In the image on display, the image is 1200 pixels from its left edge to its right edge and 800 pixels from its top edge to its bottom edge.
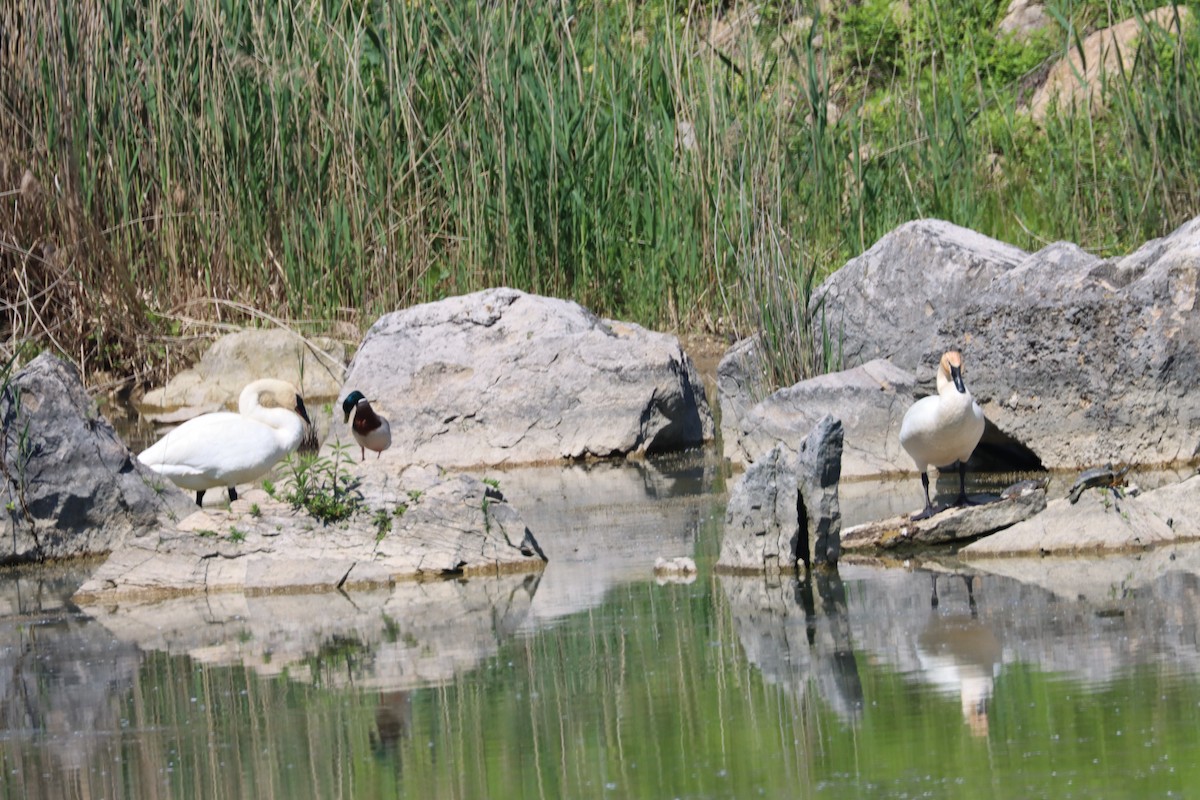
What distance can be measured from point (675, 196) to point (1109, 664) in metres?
8.34

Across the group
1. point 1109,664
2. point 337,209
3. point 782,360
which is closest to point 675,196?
point 337,209

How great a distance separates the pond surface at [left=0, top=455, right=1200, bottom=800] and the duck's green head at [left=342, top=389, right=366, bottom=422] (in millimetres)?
3191

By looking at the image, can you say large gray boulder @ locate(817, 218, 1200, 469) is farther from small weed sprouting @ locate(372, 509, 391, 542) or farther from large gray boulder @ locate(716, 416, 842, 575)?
small weed sprouting @ locate(372, 509, 391, 542)

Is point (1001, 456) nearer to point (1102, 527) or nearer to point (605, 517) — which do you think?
point (605, 517)

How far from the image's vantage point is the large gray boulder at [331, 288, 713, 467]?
1059 cm

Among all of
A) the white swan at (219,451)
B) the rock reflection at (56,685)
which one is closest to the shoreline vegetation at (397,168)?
the white swan at (219,451)

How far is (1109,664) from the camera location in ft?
15.8

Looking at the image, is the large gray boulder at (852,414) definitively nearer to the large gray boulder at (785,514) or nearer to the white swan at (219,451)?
the white swan at (219,451)

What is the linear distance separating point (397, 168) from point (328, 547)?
20.6 feet

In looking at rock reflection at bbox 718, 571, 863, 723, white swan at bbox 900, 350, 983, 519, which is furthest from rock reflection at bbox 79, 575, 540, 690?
white swan at bbox 900, 350, 983, 519

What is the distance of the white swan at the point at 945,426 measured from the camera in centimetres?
764

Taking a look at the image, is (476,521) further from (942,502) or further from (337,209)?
(337,209)

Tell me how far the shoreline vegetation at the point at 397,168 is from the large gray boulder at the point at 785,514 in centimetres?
517

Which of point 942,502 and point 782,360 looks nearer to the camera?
point 942,502
